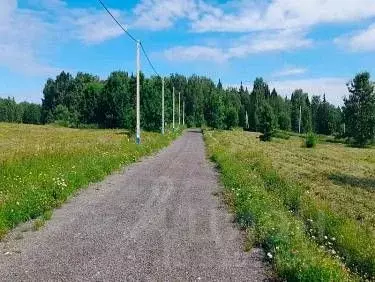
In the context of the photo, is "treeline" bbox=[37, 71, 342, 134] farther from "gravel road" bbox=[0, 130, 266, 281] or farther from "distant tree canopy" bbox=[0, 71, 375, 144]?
"gravel road" bbox=[0, 130, 266, 281]

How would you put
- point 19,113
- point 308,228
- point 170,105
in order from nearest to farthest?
point 308,228 < point 170,105 < point 19,113

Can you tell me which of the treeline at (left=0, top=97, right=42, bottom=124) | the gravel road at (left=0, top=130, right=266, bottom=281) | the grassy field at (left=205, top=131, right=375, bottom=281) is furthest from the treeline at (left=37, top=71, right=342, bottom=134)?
the gravel road at (left=0, top=130, right=266, bottom=281)

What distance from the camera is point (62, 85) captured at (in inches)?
6471

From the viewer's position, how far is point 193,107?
5901 inches

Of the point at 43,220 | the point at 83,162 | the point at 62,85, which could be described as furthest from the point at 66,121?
the point at 43,220

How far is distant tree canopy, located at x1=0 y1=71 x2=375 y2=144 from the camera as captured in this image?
85.8m

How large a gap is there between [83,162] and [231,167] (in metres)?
5.45

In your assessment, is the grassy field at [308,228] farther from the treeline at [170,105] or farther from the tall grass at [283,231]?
the treeline at [170,105]

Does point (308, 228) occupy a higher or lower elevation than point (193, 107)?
lower

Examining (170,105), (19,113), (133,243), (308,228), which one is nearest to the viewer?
(133,243)

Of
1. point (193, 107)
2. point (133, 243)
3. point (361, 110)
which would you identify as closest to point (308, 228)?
point (133, 243)

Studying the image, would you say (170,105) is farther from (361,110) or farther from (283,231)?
(283,231)

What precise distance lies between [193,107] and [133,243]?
141649mm

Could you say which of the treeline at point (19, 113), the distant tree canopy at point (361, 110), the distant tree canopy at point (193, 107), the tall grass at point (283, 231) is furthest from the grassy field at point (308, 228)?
the treeline at point (19, 113)
